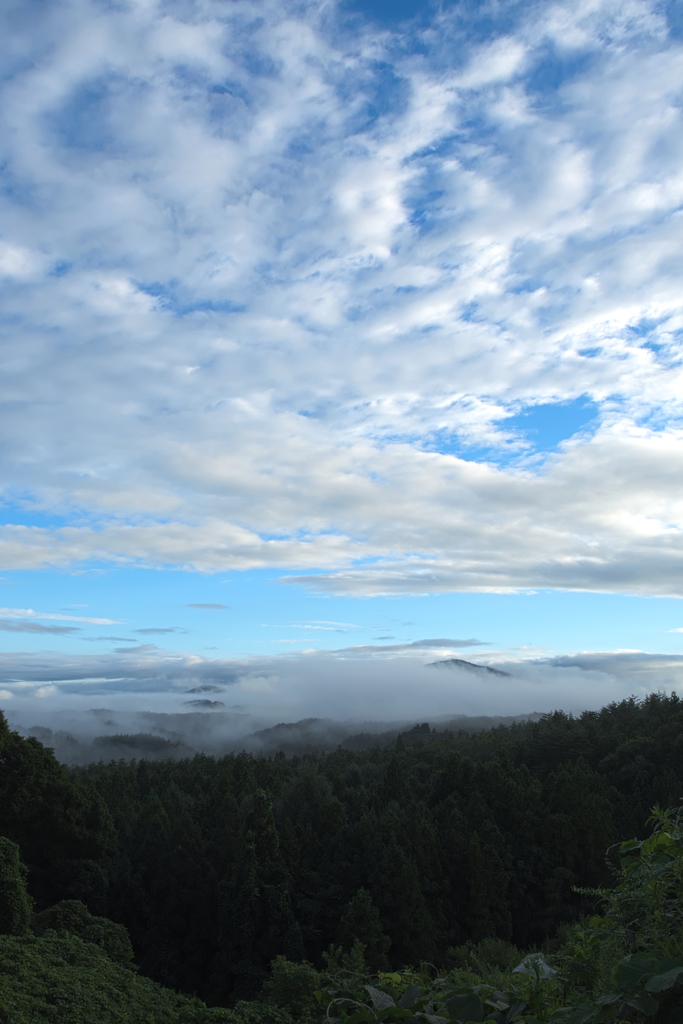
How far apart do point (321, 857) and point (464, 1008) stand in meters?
33.7

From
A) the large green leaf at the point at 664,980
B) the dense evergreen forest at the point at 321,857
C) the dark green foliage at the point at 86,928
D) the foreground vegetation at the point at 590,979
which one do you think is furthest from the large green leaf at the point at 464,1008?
the dense evergreen forest at the point at 321,857

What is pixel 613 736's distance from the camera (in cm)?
4812

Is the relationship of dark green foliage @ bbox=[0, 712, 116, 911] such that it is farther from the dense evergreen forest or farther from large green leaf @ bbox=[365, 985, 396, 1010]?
large green leaf @ bbox=[365, 985, 396, 1010]

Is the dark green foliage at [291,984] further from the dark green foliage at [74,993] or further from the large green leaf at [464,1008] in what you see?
the large green leaf at [464,1008]

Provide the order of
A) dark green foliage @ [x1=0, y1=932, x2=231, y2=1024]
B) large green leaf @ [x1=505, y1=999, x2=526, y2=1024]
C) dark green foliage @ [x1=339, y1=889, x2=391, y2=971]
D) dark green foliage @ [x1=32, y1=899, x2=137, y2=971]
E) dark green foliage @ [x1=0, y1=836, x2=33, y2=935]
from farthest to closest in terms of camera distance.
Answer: dark green foliage @ [x1=339, y1=889, x2=391, y2=971]
dark green foliage @ [x1=32, y1=899, x2=137, y2=971]
dark green foliage @ [x1=0, y1=836, x2=33, y2=935]
dark green foliage @ [x1=0, y1=932, x2=231, y2=1024]
large green leaf @ [x1=505, y1=999, x2=526, y2=1024]

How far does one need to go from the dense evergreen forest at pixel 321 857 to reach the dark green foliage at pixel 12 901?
5961 millimetres

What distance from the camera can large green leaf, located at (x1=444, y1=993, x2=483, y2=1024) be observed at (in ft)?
7.38

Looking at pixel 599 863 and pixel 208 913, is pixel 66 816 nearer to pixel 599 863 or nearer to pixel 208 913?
pixel 208 913

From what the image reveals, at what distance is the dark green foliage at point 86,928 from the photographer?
66.4 feet

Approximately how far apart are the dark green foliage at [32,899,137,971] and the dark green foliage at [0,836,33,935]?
4.55 ft

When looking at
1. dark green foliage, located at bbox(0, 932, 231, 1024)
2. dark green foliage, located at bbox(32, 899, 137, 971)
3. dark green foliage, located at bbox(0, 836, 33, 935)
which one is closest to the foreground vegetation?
dark green foliage, located at bbox(0, 932, 231, 1024)

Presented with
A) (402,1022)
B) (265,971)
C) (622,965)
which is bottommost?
(265,971)

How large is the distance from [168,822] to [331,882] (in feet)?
32.8

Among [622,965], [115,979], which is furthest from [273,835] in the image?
[622,965]
